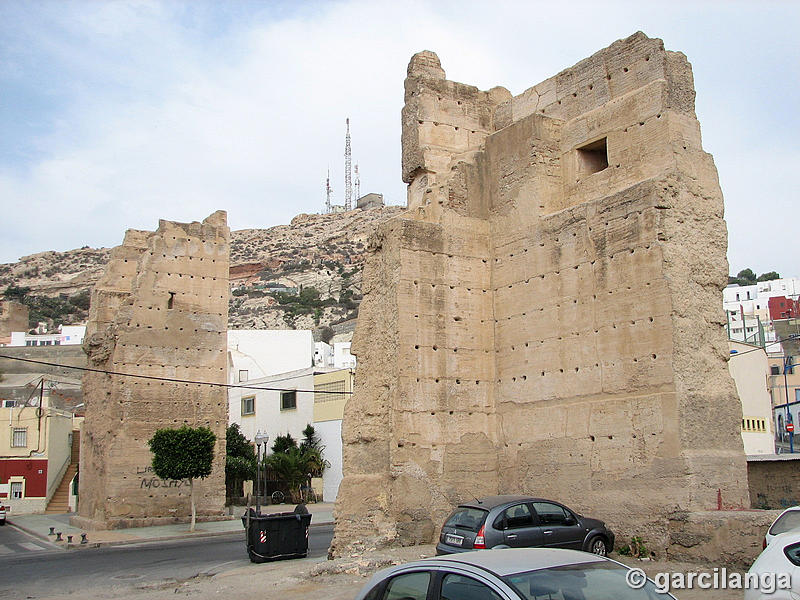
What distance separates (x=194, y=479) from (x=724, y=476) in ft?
57.0

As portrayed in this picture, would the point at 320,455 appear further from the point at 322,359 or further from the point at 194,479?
the point at 322,359

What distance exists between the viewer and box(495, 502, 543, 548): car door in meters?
10.2

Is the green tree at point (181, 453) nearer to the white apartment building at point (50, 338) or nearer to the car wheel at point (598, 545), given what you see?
the car wheel at point (598, 545)

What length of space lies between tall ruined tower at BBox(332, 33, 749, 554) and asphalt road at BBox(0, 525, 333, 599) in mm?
3299

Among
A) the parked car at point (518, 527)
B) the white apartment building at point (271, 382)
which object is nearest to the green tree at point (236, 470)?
the white apartment building at point (271, 382)

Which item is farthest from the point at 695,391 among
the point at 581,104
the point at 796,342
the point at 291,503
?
the point at 796,342

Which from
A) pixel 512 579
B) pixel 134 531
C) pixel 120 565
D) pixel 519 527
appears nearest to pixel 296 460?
pixel 134 531

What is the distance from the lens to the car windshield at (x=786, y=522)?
8414 mm

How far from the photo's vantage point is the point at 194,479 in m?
24.2

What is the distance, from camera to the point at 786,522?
8.50 metres

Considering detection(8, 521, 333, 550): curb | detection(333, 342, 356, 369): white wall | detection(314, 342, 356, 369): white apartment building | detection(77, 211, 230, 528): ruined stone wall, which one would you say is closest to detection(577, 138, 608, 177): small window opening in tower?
detection(8, 521, 333, 550): curb

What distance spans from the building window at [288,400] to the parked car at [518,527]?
2782cm

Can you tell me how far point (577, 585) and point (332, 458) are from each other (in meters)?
31.7

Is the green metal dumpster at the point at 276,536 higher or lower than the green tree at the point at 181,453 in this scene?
lower
